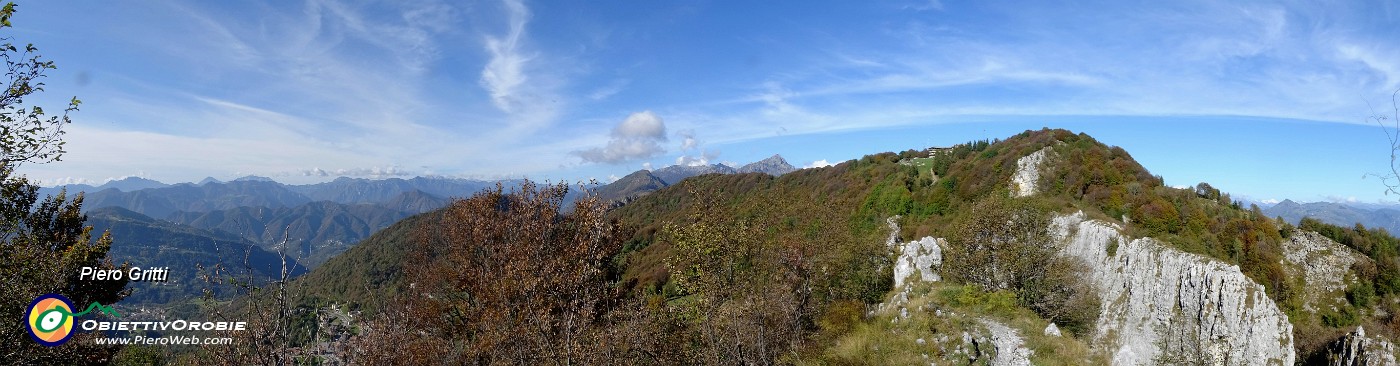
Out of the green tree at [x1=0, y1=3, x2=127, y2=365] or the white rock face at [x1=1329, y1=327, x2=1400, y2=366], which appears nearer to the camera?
the green tree at [x1=0, y1=3, x2=127, y2=365]

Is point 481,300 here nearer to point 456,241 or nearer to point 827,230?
point 456,241

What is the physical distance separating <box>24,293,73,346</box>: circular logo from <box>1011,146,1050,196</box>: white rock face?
54938mm

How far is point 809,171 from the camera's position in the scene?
129250mm

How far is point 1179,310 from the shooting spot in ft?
83.0

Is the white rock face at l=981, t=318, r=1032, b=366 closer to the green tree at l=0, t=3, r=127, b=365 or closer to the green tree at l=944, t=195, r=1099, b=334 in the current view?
the green tree at l=944, t=195, r=1099, b=334

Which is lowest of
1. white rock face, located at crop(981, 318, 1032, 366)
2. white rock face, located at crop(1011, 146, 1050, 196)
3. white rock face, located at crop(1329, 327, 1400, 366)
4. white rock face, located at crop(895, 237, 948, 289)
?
white rock face, located at crop(1329, 327, 1400, 366)

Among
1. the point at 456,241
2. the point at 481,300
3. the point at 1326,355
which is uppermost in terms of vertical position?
the point at 456,241

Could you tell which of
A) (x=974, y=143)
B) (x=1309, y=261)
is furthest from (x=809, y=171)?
Result: (x=1309, y=261)

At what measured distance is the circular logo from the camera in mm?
14116

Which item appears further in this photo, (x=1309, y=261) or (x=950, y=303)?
(x=1309, y=261)

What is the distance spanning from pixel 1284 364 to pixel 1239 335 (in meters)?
1.62

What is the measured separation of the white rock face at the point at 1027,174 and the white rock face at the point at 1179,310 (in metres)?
16.7

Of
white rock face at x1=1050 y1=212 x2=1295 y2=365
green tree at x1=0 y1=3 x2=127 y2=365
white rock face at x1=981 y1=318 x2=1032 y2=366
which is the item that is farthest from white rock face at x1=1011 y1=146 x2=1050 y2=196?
green tree at x1=0 y1=3 x2=127 y2=365

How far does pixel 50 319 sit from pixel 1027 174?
194 ft
